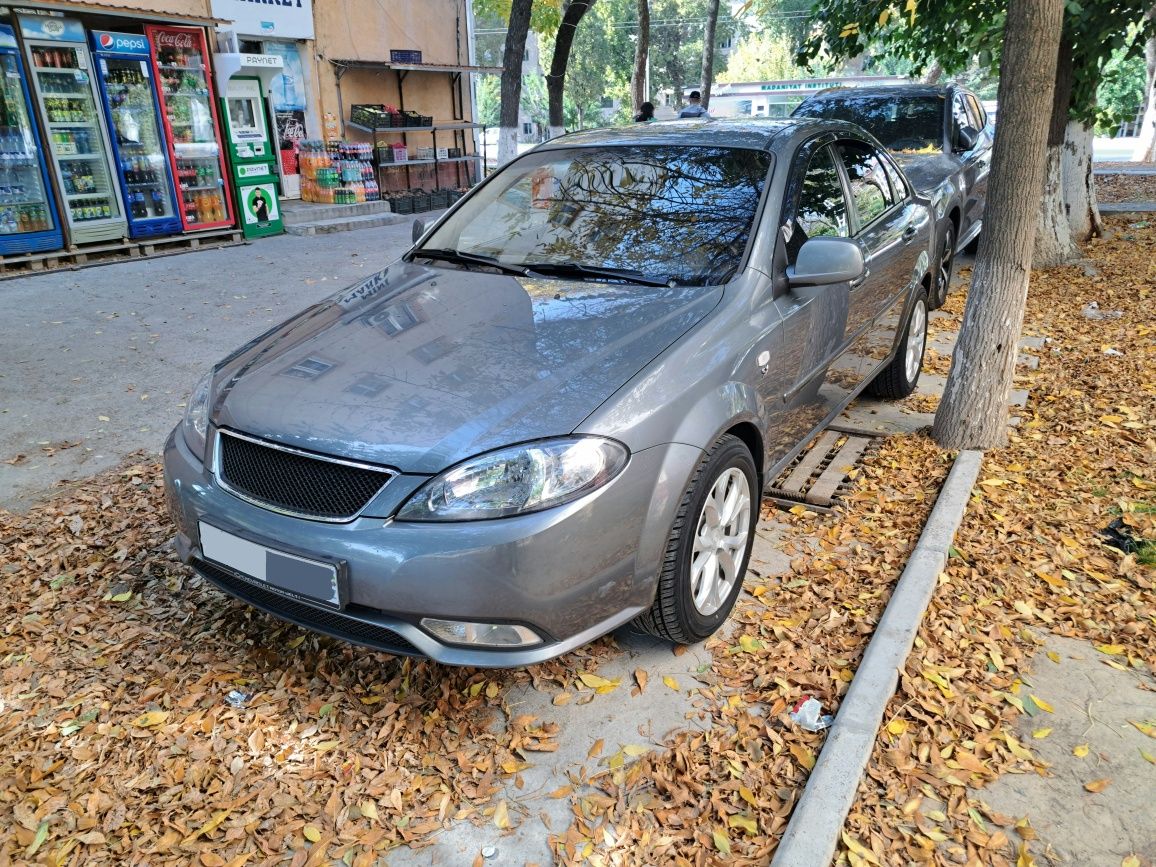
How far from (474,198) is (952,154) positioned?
5.65 m

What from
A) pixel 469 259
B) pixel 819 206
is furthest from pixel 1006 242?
pixel 469 259

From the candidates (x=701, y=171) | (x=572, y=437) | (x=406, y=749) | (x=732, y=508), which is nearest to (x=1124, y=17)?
(x=701, y=171)

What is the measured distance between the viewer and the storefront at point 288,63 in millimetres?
14422

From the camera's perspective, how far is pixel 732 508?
312 cm

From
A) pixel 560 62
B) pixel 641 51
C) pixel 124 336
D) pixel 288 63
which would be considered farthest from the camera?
pixel 641 51

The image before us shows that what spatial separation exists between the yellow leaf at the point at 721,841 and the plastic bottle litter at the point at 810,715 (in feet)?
1.72

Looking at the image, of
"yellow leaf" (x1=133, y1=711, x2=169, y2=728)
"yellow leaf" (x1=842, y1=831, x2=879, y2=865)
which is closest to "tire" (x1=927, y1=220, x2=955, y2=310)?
"yellow leaf" (x1=842, y1=831, x2=879, y2=865)

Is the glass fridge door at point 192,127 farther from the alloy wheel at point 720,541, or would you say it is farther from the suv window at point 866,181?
the alloy wheel at point 720,541

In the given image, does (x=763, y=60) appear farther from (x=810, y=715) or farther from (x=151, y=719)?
(x=151, y=719)

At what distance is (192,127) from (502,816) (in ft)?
37.3

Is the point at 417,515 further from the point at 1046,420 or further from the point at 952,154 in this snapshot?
the point at 952,154

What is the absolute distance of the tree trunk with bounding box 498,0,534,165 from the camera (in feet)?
41.8

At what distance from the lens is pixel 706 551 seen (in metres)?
2.98

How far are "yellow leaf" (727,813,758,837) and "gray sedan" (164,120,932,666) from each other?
638 millimetres
